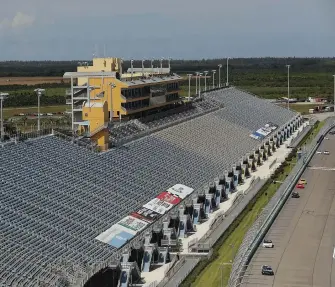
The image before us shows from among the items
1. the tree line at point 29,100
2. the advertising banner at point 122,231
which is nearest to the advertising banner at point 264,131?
the advertising banner at point 122,231

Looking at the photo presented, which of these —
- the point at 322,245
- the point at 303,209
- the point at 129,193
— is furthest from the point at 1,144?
the point at 303,209

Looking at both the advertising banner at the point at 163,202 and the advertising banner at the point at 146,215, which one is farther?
the advertising banner at the point at 163,202

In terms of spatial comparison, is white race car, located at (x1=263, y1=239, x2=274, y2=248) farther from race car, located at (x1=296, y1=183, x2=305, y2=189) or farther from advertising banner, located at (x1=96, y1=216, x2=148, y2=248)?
race car, located at (x1=296, y1=183, x2=305, y2=189)

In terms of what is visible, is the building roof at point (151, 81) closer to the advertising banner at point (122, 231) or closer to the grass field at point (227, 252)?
the grass field at point (227, 252)

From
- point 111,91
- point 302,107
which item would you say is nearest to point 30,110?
point 302,107

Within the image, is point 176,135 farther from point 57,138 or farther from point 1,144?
point 1,144

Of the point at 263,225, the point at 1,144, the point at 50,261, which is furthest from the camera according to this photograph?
the point at 263,225
